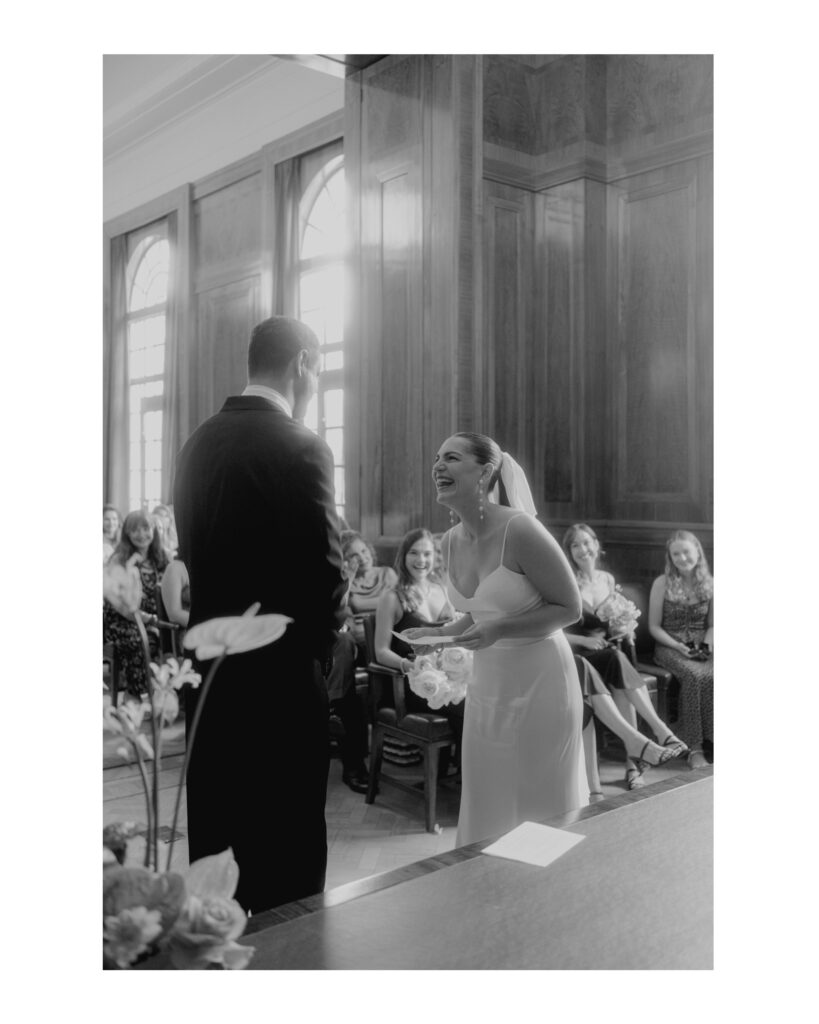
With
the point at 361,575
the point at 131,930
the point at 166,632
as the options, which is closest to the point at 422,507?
the point at 361,575

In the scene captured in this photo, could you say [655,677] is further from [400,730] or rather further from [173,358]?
[173,358]

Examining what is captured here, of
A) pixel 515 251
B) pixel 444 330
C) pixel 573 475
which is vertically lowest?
pixel 573 475

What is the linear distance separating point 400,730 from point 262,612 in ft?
8.20

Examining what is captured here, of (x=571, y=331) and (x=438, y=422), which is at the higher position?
(x=571, y=331)

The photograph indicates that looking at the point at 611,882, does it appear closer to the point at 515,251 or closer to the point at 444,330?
the point at 444,330

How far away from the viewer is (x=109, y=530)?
1.51 m

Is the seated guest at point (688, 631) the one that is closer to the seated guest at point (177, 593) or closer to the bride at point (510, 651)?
the bride at point (510, 651)

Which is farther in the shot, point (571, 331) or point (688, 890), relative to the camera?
point (571, 331)

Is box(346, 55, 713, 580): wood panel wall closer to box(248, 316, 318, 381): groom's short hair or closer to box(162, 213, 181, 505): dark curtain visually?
box(162, 213, 181, 505): dark curtain

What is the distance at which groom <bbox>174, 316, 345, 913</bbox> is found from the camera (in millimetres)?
1589
